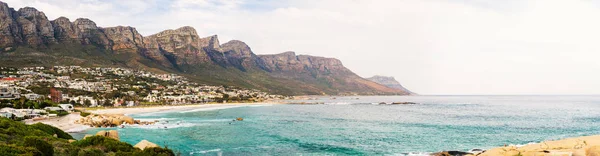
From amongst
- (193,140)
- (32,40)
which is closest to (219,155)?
(193,140)

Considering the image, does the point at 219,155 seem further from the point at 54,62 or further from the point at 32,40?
the point at 32,40

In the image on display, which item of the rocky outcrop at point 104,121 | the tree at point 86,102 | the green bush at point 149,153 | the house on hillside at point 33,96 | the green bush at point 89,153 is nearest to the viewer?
the green bush at point 89,153

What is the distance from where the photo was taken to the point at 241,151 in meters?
38.2

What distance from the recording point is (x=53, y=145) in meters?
25.2

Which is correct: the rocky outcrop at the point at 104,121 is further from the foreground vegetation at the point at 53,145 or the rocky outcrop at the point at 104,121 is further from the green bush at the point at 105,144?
the green bush at the point at 105,144

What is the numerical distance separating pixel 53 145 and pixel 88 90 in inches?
4832

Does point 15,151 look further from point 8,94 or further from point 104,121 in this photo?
point 8,94

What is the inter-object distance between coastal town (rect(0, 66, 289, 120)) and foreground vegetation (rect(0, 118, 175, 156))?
42127 millimetres

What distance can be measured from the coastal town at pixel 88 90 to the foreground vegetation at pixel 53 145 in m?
42.1

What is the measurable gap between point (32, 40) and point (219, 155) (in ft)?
719

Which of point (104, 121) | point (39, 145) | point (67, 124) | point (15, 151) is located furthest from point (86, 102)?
point (15, 151)

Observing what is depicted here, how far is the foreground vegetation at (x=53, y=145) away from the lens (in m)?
20.4

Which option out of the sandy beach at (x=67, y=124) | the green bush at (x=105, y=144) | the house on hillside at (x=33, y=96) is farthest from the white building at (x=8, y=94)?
the green bush at (x=105, y=144)

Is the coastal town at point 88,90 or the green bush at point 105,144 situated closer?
the green bush at point 105,144
